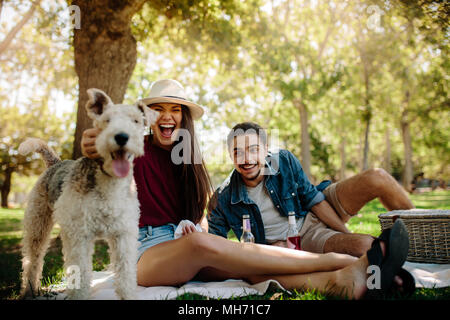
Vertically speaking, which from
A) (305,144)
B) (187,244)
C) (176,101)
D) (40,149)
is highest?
(305,144)

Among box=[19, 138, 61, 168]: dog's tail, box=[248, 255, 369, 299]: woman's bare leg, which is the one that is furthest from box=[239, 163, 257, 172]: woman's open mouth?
box=[19, 138, 61, 168]: dog's tail

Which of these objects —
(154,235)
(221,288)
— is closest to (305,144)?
(154,235)

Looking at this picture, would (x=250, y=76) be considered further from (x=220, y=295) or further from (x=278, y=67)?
(x=220, y=295)

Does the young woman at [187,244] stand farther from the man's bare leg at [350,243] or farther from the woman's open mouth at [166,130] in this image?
the man's bare leg at [350,243]

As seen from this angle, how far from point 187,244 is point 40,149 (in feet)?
5.44

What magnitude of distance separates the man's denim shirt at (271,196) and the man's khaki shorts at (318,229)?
0.13 metres

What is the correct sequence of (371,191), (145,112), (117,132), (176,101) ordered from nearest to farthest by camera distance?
(117,132) → (145,112) → (176,101) → (371,191)

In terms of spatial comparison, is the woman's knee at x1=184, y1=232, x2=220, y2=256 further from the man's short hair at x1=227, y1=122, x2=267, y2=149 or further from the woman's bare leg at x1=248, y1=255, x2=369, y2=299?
the man's short hair at x1=227, y1=122, x2=267, y2=149

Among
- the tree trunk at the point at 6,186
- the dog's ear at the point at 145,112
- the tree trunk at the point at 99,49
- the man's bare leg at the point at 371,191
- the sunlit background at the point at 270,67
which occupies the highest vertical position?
the sunlit background at the point at 270,67

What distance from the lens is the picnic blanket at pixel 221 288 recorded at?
279 centimetres

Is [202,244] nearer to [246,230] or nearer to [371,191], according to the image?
[246,230]

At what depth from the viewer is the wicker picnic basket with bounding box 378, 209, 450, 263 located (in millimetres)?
3488

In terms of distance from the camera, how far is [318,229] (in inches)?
145

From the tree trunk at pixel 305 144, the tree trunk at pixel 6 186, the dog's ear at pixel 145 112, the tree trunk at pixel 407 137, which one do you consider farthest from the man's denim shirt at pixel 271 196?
the tree trunk at pixel 407 137
